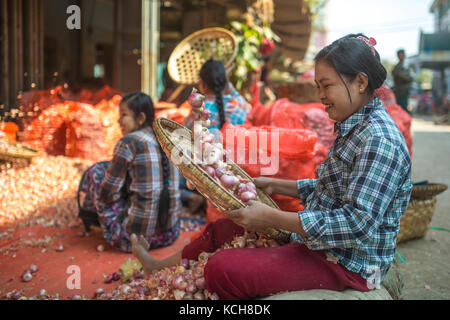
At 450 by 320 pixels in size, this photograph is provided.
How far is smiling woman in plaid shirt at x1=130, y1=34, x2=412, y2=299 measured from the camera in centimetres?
131

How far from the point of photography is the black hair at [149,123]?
2.68m

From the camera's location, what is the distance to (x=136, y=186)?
2684mm

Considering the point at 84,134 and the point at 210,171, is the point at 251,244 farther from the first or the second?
the point at 84,134

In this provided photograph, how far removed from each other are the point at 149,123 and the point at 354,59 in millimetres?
1734

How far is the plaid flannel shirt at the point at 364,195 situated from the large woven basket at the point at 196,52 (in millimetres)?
2937

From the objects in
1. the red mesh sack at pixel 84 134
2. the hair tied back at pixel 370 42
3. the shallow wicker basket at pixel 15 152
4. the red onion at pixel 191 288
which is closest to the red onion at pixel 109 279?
the red onion at pixel 191 288

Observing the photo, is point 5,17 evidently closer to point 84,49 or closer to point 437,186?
point 84,49

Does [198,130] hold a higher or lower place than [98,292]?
higher

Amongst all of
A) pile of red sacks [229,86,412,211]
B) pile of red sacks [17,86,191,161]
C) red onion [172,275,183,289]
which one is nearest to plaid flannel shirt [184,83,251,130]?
pile of red sacks [229,86,412,211]

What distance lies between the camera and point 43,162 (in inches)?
166

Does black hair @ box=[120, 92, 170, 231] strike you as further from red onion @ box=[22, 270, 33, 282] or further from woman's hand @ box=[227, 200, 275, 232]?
woman's hand @ box=[227, 200, 275, 232]

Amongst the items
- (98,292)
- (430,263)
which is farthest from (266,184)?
(430,263)

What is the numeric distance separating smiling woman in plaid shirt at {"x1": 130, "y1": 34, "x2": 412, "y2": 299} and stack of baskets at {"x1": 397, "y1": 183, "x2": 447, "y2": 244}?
1416 millimetres

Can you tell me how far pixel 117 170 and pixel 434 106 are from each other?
21.6 metres
